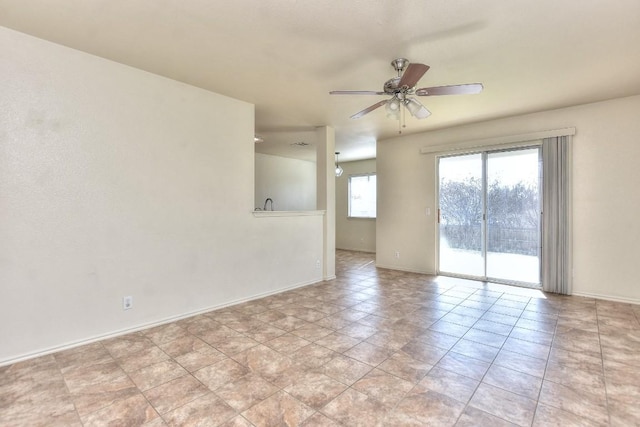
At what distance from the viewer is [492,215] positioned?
491 centimetres

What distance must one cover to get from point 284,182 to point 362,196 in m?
2.28

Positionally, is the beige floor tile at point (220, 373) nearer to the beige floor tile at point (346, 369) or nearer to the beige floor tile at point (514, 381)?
the beige floor tile at point (346, 369)

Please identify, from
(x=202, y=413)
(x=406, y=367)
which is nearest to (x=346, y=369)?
(x=406, y=367)

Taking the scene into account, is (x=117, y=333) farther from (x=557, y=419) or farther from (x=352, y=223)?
(x=352, y=223)

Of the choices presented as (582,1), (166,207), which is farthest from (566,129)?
(166,207)

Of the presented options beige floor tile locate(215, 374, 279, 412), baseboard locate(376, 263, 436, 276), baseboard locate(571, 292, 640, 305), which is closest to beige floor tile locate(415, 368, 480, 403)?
beige floor tile locate(215, 374, 279, 412)

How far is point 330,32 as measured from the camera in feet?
7.91

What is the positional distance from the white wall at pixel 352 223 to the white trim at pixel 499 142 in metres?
2.99

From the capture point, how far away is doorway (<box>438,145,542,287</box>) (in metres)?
4.59

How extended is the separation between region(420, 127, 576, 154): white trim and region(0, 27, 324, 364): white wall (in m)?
3.35

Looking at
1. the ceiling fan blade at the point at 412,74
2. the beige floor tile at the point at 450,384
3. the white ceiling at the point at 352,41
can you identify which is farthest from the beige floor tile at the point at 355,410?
the white ceiling at the point at 352,41

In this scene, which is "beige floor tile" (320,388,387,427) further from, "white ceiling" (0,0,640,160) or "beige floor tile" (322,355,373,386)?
"white ceiling" (0,0,640,160)

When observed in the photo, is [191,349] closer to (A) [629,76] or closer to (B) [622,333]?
(B) [622,333]

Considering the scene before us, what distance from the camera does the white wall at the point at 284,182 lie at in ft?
25.3
